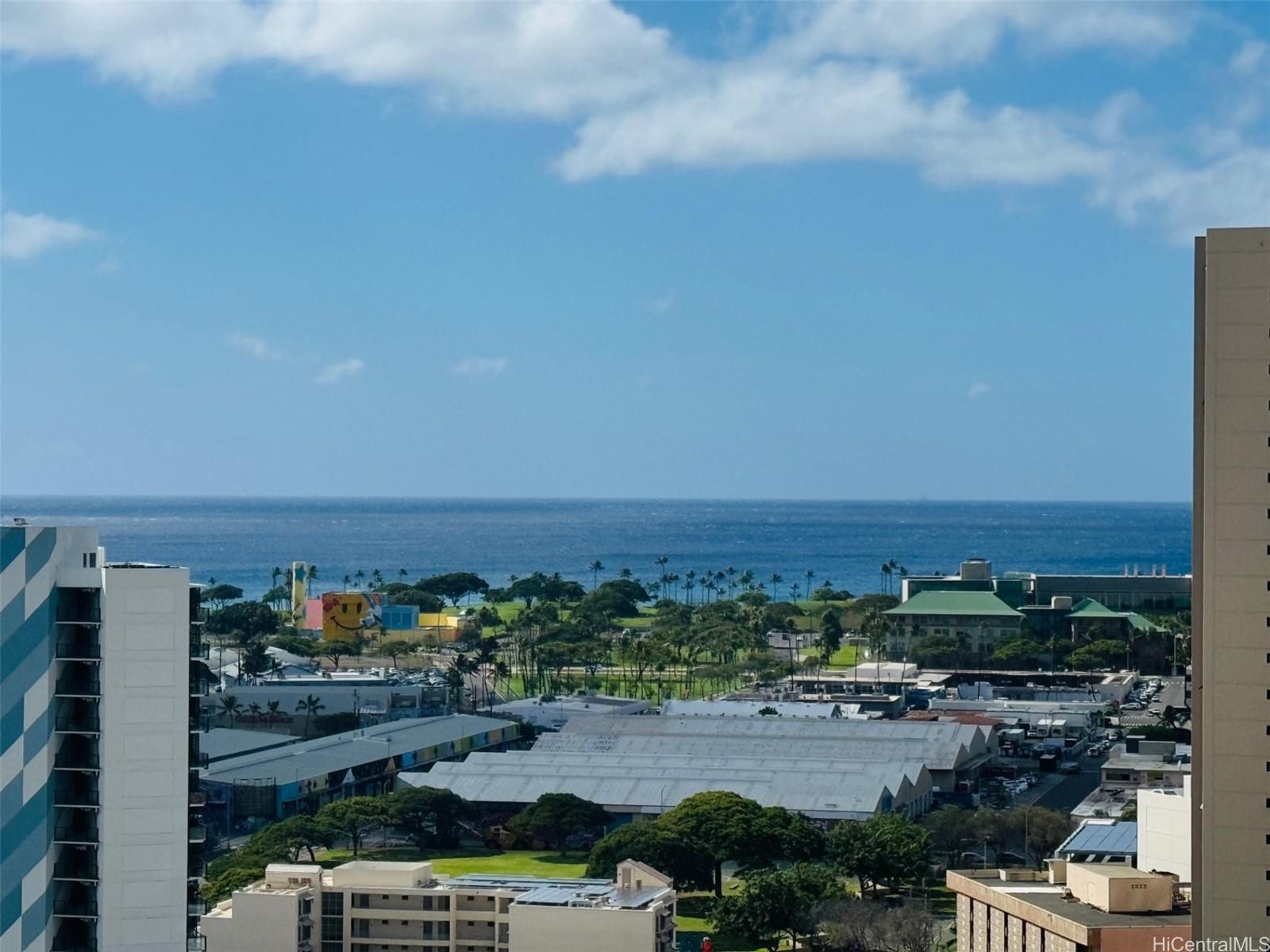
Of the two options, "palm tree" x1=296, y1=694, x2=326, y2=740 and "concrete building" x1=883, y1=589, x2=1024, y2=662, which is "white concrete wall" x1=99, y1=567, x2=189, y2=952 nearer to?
"palm tree" x1=296, y1=694, x2=326, y2=740

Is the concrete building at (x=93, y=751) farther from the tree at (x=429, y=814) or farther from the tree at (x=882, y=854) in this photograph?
the tree at (x=429, y=814)

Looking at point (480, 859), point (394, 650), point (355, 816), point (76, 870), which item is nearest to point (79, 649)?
point (76, 870)

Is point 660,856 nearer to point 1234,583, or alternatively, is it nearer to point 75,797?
point 75,797

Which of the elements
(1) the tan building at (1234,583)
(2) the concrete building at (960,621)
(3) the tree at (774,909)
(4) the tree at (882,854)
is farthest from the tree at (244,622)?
(1) the tan building at (1234,583)

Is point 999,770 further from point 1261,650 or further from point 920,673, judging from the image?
point 1261,650

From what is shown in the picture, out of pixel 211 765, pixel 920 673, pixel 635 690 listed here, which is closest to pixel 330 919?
pixel 211 765

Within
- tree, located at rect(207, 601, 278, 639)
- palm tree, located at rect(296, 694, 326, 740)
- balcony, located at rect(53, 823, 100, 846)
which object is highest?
balcony, located at rect(53, 823, 100, 846)

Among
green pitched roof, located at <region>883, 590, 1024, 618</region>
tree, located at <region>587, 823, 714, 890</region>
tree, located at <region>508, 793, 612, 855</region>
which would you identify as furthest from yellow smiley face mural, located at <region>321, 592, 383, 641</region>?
tree, located at <region>587, 823, 714, 890</region>
